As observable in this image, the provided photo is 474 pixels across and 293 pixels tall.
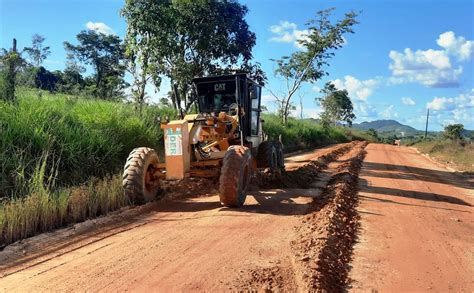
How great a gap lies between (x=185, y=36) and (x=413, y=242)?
1326cm

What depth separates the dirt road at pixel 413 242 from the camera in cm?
496

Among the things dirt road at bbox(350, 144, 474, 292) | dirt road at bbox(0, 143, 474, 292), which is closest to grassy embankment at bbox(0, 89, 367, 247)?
dirt road at bbox(0, 143, 474, 292)

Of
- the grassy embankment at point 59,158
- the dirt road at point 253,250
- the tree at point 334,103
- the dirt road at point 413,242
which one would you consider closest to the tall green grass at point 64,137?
the grassy embankment at point 59,158

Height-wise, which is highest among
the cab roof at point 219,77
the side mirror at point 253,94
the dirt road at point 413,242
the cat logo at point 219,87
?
the cab roof at point 219,77

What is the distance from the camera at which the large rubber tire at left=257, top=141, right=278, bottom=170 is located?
11.3 m

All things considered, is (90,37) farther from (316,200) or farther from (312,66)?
(316,200)

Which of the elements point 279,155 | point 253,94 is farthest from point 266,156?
point 253,94

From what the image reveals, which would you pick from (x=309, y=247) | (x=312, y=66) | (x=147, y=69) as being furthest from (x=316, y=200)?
(x=312, y=66)

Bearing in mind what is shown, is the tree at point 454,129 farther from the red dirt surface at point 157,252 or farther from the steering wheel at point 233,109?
the red dirt surface at point 157,252

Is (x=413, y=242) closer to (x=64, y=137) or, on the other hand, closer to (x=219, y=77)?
(x=219, y=77)

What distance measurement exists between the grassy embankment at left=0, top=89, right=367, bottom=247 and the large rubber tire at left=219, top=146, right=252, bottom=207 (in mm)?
1844

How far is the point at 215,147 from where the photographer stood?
386 inches

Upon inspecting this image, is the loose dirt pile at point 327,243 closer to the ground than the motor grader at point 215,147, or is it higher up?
closer to the ground

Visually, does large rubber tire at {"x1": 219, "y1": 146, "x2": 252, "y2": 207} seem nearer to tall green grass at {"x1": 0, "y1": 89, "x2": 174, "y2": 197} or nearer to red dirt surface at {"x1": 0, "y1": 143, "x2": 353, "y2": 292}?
red dirt surface at {"x1": 0, "y1": 143, "x2": 353, "y2": 292}
